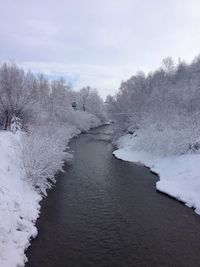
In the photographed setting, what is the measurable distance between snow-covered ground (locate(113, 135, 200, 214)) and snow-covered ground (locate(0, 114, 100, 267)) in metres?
8.69

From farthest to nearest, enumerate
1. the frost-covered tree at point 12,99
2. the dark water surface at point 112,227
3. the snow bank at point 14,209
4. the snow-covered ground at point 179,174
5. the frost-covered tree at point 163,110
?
1. the frost-covered tree at point 12,99
2. the frost-covered tree at point 163,110
3. the snow-covered ground at point 179,174
4. the dark water surface at point 112,227
5. the snow bank at point 14,209

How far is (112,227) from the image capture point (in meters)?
13.7

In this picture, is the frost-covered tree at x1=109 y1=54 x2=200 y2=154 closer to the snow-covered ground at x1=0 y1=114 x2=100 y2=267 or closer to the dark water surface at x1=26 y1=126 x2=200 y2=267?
the dark water surface at x1=26 y1=126 x2=200 y2=267

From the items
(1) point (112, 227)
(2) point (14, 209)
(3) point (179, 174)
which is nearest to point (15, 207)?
(2) point (14, 209)

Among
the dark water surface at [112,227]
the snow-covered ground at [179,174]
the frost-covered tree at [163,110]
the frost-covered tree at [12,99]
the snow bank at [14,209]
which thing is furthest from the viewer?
the frost-covered tree at [12,99]

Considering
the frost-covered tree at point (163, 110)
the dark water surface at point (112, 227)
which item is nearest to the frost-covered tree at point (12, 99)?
the dark water surface at point (112, 227)

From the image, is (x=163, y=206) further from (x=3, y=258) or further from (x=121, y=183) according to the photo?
(x=3, y=258)

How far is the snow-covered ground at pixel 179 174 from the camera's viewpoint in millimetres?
17781

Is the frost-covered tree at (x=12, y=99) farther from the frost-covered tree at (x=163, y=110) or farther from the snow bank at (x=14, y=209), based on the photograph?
the frost-covered tree at (x=163, y=110)

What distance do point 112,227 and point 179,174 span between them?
9.23 m

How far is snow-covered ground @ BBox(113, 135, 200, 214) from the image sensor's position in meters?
17.8

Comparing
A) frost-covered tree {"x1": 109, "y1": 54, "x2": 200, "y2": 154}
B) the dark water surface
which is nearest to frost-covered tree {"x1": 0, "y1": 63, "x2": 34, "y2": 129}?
the dark water surface

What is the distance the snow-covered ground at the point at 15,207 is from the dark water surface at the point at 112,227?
0.49m

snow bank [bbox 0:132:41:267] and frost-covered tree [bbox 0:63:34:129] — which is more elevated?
frost-covered tree [bbox 0:63:34:129]
